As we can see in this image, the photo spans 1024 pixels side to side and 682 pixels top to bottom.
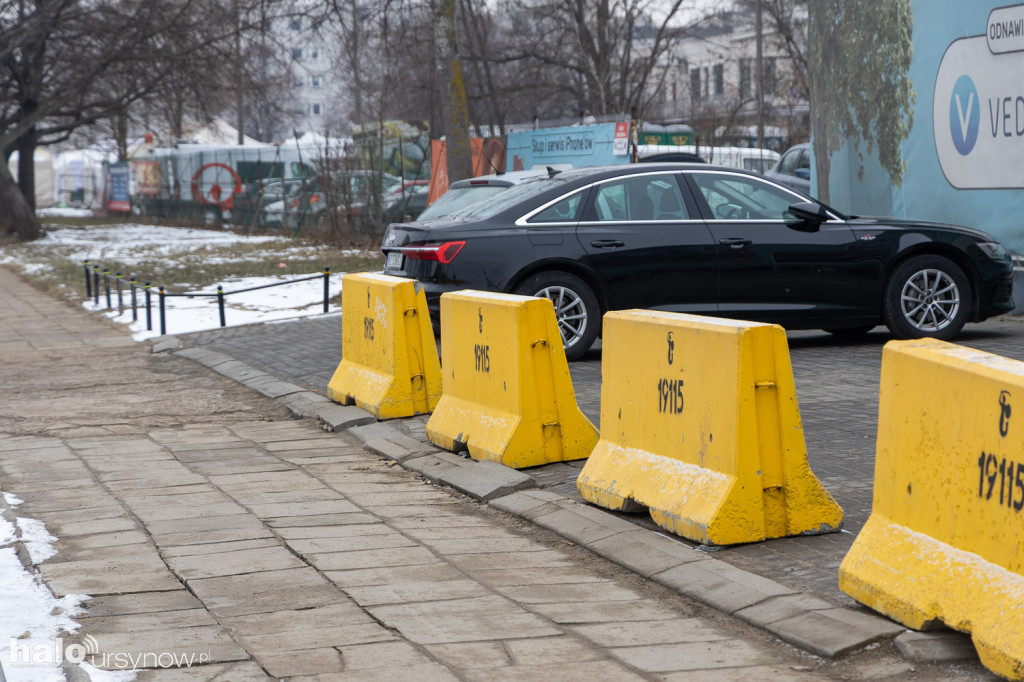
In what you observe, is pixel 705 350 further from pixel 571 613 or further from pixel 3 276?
pixel 3 276

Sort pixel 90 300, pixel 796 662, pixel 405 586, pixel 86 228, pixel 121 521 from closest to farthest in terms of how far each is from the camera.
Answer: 1. pixel 796 662
2. pixel 405 586
3. pixel 121 521
4. pixel 90 300
5. pixel 86 228

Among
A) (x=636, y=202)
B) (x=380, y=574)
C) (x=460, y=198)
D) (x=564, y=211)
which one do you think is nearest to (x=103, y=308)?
(x=460, y=198)

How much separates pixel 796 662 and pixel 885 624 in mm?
378

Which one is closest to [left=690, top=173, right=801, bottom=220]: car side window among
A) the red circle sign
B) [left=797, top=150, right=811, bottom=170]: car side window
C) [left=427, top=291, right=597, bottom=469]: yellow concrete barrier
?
[left=427, top=291, right=597, bottom=469]: yellow concrete barrier

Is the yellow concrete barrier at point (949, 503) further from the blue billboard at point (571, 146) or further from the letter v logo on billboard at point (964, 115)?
the blue billboard at point (571, 146)

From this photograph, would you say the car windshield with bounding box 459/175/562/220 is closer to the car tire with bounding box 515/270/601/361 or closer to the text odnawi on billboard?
the car tire with bounding box 515/270/601/361

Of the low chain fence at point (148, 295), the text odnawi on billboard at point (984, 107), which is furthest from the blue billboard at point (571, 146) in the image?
the text odnawi on billboard at point (984, 107)

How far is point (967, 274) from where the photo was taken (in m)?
10.5

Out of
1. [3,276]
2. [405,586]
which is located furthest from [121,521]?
[3,276]

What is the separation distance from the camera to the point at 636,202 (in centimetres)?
1004

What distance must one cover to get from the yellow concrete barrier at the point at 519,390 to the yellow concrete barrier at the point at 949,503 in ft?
8.53

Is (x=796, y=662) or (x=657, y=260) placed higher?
(x=657, y=260)

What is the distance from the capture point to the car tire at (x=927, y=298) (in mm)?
10273

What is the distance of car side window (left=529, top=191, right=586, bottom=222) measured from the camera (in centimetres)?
988
